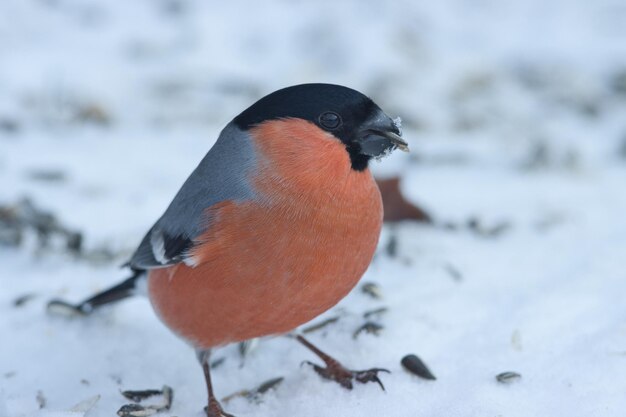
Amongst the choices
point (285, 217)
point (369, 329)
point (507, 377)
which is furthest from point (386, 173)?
point (285, 217)

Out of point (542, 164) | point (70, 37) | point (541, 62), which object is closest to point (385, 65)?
point (541, 62)

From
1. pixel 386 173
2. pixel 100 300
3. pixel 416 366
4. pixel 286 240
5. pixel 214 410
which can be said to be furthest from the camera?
pixel 386 173

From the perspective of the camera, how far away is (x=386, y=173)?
6516mm


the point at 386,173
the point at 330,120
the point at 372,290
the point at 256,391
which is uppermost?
the point at 386,173

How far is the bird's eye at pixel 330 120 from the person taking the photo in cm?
342

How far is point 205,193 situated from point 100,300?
1.13 meters

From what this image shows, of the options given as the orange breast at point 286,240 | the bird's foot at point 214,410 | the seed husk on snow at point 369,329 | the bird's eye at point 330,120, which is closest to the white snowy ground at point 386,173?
the seed husk on snow at point 369,329

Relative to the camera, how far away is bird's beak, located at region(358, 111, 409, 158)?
3.42m

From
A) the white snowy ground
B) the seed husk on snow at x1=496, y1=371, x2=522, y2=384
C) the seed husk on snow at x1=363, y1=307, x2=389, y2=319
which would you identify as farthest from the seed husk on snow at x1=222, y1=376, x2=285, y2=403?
the seed husk on snow at x1=496, y1=371, x2=522, y2=384

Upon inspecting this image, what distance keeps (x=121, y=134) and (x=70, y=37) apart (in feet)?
6.45

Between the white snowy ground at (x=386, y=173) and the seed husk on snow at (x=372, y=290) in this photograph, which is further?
the seed husk on snow at (x=372, y=290)

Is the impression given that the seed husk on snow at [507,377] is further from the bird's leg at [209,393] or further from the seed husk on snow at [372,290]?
the bird's leg at [209,393]

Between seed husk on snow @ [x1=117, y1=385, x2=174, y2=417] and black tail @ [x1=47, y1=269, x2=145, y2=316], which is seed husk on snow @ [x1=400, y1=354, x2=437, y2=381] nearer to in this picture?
seed husk on snow @ [x1=117, y1=385, x2=174, y2=417]

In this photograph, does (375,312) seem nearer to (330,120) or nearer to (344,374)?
(344,374)
